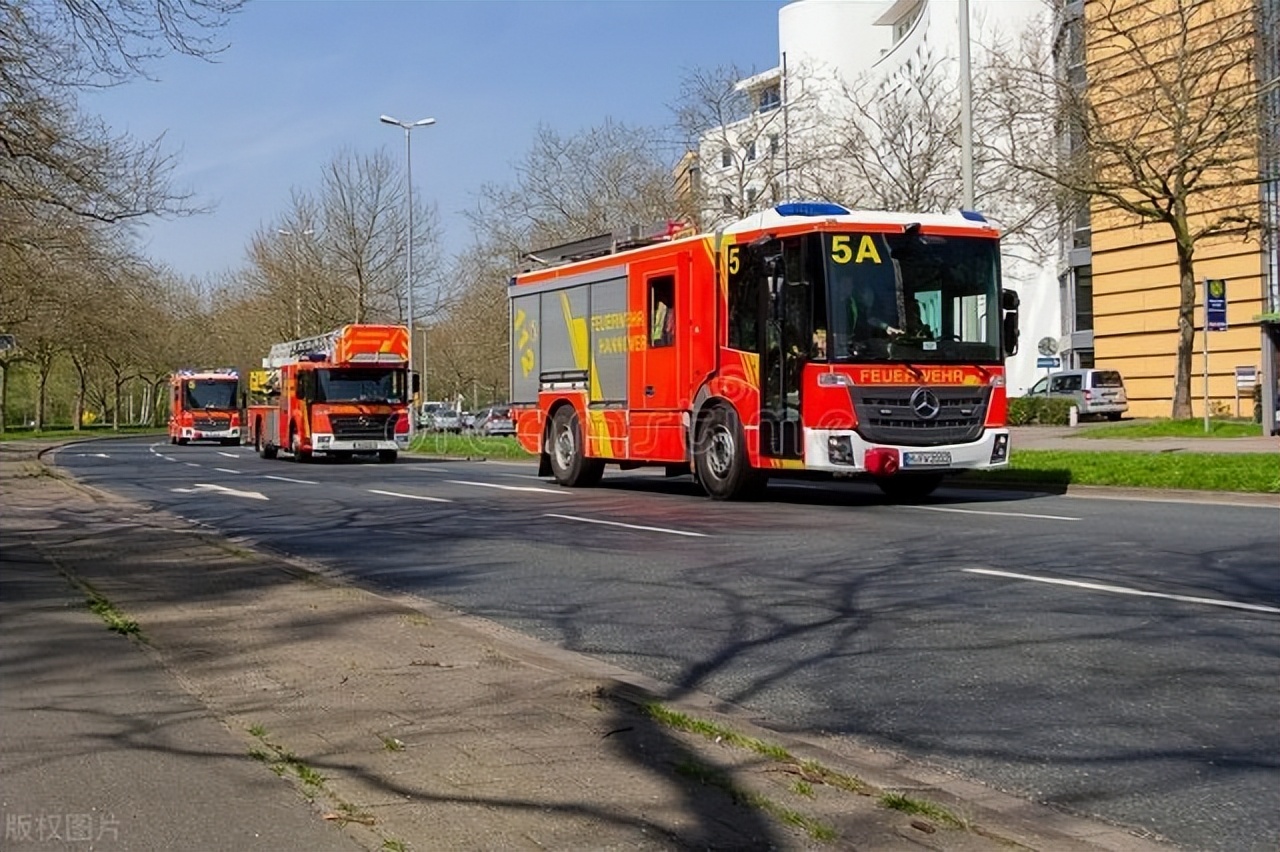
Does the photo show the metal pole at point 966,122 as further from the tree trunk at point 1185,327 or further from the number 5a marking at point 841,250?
the tree trunk at point 1185,327

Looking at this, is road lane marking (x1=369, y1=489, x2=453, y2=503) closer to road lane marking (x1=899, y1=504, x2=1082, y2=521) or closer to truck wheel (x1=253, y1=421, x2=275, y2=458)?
road lane marking (x1=899, y1=504, x2=1082, y2=521)

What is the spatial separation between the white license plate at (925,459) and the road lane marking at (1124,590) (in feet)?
18.6

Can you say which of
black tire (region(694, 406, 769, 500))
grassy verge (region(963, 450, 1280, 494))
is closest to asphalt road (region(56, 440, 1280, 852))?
black tire (region(694, 406, 769, 500))

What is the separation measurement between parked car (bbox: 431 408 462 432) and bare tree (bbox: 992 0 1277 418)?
39463 mm

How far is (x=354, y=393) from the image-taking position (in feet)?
118

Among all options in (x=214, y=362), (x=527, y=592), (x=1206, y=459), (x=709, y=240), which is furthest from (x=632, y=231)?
(x=214, y=362)

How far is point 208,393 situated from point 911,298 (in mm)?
46974

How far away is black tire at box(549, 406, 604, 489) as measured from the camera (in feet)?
70.5

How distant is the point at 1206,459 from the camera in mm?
20188

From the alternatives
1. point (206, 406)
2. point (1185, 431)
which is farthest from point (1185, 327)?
point (206, 406)

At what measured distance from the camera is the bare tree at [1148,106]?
28359 mm

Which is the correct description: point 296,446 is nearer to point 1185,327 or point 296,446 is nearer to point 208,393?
point 1185,327

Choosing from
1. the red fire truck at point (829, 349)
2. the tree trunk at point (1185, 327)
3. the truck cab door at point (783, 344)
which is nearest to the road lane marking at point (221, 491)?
the red fire truck at point (829, 349)

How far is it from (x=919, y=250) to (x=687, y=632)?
9.23m
